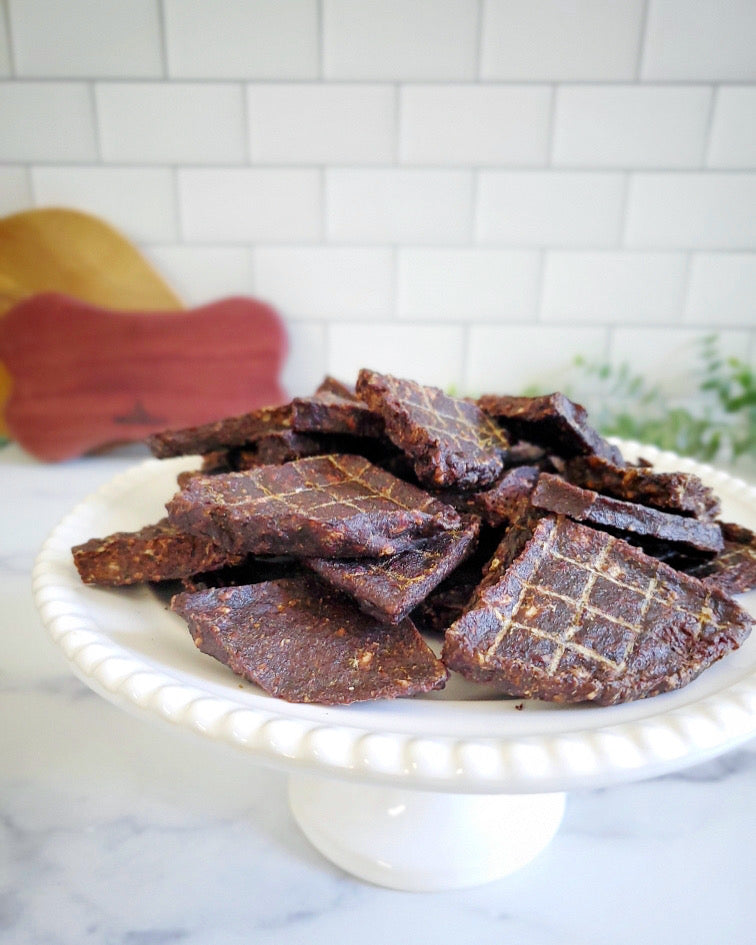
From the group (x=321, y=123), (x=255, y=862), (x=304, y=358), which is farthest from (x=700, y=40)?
(x=255, y=862)

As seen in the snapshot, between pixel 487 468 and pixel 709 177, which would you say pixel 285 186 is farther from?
pixel 487 468

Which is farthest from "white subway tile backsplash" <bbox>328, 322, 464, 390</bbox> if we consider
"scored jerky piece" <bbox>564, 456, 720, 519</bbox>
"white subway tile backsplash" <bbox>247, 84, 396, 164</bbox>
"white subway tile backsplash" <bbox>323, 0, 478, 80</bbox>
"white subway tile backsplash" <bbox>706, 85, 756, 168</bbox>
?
"scored jerky piece" <bbox>564, 456, 720, 519</bbox>

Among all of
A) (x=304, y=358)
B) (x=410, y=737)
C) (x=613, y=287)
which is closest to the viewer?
(x=410, y=737)

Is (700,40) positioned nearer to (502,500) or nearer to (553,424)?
(553,424)

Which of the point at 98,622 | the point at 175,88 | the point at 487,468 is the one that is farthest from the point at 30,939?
the point at 175,88

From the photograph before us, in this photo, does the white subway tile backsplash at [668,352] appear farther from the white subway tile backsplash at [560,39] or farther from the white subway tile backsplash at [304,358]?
the white subway tile backsplash at [304,358]

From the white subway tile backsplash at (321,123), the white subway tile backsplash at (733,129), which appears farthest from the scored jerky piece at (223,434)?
the white subway tile backsplash at (733,129)

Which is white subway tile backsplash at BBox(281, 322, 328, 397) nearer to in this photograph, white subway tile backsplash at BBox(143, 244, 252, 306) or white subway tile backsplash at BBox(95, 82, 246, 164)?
white subway tile backsplash at BBox(143, 244, 252, 306)
